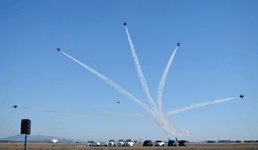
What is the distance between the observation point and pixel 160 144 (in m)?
74.2

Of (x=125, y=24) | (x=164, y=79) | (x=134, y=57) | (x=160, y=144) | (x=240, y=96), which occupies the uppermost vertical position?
(x=125, y=24)

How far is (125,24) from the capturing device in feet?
232

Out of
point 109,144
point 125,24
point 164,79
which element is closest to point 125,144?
point 109,144

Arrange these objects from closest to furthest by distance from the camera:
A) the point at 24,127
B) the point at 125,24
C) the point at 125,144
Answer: the point at 24,127, the point at 125,24, the point at 125,144

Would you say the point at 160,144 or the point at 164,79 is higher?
the point at 164,79

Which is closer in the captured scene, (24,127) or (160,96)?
(24,127)

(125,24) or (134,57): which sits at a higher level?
(125,24)

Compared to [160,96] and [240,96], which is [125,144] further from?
[240,96]

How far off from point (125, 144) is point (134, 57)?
25318mm

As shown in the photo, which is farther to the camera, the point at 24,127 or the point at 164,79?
the point at 164,79

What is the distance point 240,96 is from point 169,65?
22.5 m

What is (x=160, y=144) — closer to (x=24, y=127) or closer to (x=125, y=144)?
(x=125, y=144)

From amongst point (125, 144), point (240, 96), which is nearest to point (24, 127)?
point (125, 144)

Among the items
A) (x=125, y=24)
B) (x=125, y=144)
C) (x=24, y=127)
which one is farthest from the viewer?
(x=125, y=144)
